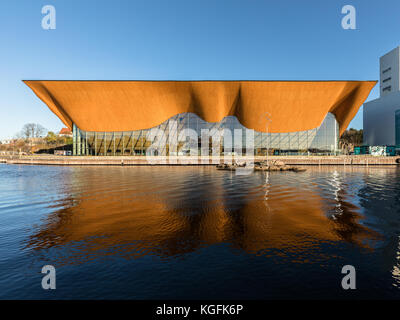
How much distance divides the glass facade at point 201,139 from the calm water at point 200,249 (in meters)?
45.2

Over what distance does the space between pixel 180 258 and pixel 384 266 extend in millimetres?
5418

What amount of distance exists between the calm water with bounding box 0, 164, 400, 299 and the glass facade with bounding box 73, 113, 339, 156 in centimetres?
4515

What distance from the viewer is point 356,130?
10644 cm

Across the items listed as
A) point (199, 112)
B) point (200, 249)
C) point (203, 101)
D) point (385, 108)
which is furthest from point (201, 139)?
point (385, 108)

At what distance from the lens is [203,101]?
182 feet

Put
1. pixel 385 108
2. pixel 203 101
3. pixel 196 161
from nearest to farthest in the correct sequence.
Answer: pixel 196 161, pixel 203 101, pixel 385 108

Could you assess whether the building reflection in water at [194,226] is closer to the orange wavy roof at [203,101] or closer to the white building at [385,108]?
the orange wavy roof at [203,101]

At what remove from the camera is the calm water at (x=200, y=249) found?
5.34 meters

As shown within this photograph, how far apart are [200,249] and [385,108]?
315ft

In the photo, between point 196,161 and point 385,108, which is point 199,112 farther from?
point 385,108

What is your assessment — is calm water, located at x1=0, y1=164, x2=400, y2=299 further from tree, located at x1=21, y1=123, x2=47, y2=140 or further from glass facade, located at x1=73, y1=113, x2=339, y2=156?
tree, located at x1=21, y1=123, x2=47, y2=140

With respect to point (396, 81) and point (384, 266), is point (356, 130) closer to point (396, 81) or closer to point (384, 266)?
point (396, 81)

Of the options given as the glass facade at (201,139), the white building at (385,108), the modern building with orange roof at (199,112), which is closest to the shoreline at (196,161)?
the glass facade at (201,139)

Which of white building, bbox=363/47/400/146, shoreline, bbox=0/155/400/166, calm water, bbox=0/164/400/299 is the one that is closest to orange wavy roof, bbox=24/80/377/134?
shoreline, bbox=0/155/400/166
